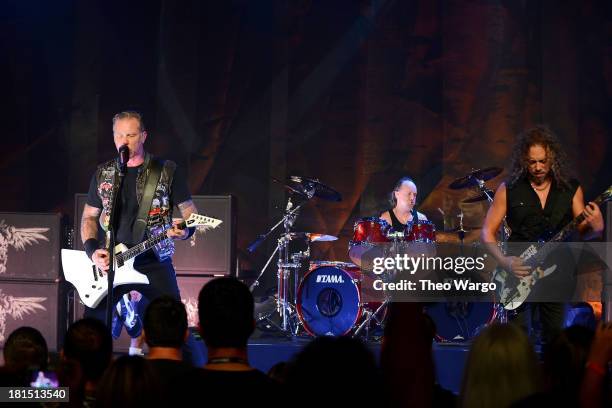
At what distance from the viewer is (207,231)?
921 cm

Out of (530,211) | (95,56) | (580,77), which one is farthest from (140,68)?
(530,211)

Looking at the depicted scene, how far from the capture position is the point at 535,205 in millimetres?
5941

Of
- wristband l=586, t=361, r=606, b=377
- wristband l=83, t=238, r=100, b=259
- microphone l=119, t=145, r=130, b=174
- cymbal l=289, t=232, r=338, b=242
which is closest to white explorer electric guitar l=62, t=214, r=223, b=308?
wristband l=83, t=238, r=100, b=259

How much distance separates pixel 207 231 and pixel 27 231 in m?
1.76

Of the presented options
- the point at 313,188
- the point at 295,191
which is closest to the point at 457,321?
the point at 313,188

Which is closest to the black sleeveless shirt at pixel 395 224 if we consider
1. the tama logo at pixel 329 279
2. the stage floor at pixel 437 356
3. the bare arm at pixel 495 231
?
the tama logo at pixel 329 279

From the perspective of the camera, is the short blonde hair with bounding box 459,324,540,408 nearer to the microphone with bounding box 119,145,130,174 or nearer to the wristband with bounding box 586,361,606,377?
the wristband with bounding box 586,361,606,377

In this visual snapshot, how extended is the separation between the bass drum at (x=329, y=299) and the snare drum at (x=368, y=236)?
16cm

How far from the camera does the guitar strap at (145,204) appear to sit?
260 inches

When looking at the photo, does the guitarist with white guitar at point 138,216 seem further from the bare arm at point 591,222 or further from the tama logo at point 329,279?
the tama logo at point 329,279

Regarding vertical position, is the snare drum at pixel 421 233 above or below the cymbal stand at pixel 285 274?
above

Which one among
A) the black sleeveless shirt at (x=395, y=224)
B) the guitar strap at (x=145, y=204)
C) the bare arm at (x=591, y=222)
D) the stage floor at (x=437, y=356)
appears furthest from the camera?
the black sleeveless shirt at (x=395, y=224)

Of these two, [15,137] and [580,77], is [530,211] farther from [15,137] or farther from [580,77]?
[15,137]

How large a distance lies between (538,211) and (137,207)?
2862 millimetres
